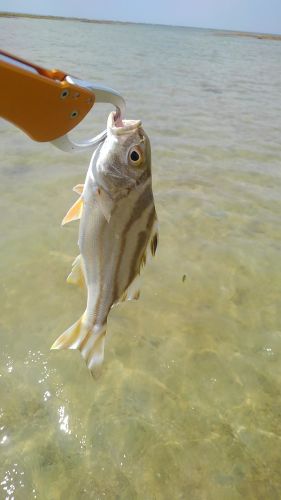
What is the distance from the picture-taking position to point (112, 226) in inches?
98.5

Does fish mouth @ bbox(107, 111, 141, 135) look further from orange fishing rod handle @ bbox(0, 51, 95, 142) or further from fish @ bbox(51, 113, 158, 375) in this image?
orange fishing rod handle @ bbox(0, 51, 95, 142)

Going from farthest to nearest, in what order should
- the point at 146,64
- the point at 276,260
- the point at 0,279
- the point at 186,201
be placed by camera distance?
the point at 146,64 → the point at 186,201 → the point at 276,260 → the point at 0,279

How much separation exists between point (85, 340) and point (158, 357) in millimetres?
1553

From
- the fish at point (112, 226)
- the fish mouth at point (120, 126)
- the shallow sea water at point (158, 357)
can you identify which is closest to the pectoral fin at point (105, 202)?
the fish at point (112, 226)

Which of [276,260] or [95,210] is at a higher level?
[95,210]

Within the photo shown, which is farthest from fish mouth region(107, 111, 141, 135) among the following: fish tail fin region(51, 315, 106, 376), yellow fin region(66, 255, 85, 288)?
fish tail fin region(51, 315, 106, 376)

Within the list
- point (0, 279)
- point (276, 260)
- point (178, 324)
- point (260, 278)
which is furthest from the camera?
point (276, 260)

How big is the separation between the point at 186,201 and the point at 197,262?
1929 mm

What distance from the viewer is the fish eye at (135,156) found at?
2.35 m

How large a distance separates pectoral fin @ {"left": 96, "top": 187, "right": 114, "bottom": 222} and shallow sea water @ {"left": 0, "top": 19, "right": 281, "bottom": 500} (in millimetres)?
2015

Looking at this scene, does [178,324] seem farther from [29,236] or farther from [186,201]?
[186,201]

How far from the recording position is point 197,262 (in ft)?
18.6

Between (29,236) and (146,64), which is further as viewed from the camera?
(146,64)

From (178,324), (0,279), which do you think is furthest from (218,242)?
(0,279)
